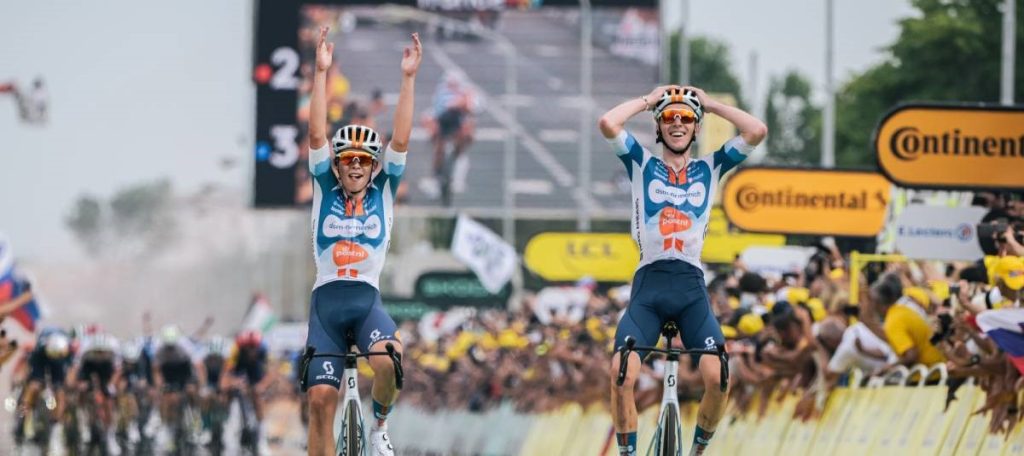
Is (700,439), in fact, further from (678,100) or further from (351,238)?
(351,238)

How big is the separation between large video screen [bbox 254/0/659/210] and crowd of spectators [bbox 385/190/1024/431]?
24.4 m

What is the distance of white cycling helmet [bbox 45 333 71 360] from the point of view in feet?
143

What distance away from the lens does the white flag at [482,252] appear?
54062 millimetres

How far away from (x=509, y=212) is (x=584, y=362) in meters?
33.3

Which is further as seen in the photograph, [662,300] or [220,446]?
[220,446]

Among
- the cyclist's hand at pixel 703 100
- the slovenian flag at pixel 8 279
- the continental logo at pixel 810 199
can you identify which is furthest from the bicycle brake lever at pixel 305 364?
the slovenian flag at pixel 8 279

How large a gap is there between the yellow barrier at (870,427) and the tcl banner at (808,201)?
16.4 feet

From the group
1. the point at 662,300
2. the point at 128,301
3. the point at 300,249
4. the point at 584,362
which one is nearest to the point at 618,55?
the point at 584,362

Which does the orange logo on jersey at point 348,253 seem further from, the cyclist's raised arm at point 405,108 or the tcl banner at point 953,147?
the tcl banner at point 953,147

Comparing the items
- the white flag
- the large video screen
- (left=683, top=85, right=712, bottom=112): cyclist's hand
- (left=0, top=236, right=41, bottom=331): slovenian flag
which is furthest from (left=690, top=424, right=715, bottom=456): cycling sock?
the large video screen

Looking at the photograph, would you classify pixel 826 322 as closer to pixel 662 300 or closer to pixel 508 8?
pixel 662 300

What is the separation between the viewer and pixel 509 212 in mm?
62438

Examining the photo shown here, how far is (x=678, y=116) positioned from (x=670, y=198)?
1.80 feet

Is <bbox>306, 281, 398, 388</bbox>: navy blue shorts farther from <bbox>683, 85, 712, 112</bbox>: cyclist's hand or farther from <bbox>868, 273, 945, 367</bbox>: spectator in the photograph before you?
<bbox>868, 273, 945, 367</bbox>: spectator
